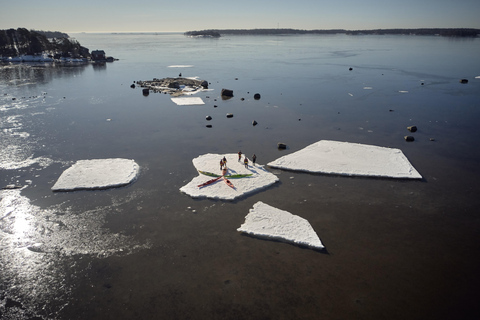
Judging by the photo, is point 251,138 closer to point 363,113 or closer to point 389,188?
point 389,188

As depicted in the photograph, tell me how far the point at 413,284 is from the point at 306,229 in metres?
6.80

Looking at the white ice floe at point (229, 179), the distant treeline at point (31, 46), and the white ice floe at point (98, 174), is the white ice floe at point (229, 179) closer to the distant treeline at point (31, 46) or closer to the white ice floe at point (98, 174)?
the white ice floe at point (98, 174)

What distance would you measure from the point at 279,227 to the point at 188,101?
4123 cm

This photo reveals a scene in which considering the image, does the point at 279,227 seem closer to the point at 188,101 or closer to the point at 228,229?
the point at 228,229

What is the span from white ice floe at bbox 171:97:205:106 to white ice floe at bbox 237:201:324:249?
36.6m

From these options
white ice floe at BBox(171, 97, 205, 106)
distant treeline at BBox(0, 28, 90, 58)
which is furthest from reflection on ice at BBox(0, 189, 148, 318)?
distant treeline at BBox(0, 28, 90, 58)

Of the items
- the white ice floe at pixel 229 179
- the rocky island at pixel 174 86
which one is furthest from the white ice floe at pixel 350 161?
the rocky island at pixel 174 86

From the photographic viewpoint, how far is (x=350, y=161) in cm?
3188

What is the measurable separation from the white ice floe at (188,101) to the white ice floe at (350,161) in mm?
27798

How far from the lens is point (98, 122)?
45938 mm

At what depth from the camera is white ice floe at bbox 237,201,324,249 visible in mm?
20688

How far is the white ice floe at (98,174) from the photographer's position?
27.2 meters

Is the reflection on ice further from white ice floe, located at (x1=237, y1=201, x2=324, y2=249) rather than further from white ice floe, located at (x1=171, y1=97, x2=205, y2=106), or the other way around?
white ice floe, located at (x1=171, y1=97, x2=205, y2=106)

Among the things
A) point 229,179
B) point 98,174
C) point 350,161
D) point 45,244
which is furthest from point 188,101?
point 45,244
